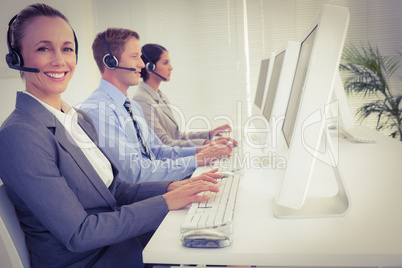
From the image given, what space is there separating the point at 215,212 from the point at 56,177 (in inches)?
15.9

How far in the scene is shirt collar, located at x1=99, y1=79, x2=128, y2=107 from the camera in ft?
6.03

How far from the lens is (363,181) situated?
1283mm

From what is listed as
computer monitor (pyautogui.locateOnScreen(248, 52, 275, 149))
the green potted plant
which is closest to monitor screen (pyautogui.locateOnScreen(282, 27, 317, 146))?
computer monitor (pyautogui.locateOnScreen(248, 52, 275, 149))

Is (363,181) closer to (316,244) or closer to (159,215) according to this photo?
(316,244)

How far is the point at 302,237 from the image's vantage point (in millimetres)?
826

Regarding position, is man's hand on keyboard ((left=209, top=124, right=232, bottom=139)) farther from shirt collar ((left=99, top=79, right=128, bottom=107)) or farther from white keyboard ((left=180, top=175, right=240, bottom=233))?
white keyboard ((left=180, top=175, right=240, bottom=233))

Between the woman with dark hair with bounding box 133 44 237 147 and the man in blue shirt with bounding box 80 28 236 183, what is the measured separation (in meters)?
0.23

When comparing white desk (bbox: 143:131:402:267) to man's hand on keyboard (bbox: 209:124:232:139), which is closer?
white desk (bbox: 143:131:402:267)

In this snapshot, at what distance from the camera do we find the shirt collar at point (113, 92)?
1.84m

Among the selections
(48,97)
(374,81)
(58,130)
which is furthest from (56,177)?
(374,81)

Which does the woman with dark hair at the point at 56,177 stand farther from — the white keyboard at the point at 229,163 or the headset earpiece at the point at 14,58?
the white keyboard at the point at 229,163

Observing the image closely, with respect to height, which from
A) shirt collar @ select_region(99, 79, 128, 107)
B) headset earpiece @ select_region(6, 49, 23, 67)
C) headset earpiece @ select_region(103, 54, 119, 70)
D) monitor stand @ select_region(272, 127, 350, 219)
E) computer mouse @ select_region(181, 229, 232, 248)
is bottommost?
monitor stand @ select_region(272, 127, 350, 219)

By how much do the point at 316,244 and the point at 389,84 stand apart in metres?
3.62

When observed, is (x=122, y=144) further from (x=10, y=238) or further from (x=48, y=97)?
(x=10, y=238)
